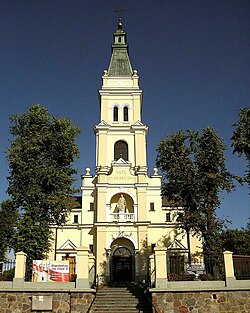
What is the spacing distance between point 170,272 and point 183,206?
6.08 m

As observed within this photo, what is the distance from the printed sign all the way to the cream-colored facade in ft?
39.9

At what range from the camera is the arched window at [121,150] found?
125 feet

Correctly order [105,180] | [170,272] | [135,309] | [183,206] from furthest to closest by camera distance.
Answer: [105,180] → [183,206] → [170,272] → [135,309]

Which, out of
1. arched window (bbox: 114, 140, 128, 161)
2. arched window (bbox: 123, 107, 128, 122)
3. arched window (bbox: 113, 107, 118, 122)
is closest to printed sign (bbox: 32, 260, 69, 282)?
arched window (bbox: 114, 140, 128, 161)

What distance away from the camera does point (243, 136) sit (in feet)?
75.3

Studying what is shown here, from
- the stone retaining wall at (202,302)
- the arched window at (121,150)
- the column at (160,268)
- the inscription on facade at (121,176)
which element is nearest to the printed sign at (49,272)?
the column at (160,268)

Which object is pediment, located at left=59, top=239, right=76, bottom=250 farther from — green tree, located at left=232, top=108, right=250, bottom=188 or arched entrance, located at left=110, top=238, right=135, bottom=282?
green tree, located at left=232, top=108, right=250, bottom=188

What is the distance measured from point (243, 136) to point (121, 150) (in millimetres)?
17611

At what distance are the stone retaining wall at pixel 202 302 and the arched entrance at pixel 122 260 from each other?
14.6 m

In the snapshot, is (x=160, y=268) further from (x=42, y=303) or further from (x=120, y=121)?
(x=120, y=121)

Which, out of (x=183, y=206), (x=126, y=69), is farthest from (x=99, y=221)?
(x=126, y=69)

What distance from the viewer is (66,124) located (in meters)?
27.9

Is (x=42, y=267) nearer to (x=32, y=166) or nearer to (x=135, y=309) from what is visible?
(x=135, y=309)

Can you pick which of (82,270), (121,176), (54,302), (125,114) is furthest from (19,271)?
(125,114)
